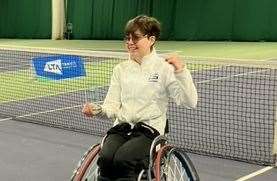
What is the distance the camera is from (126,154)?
2531 mm

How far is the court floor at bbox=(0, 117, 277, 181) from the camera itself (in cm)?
373

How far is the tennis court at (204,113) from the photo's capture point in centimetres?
412

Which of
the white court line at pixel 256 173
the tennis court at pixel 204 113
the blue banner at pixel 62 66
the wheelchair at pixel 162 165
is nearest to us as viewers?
the wheelchair at pixel 162 165

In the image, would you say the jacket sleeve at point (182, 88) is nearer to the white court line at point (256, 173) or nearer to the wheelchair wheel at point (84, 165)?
the wheelchair wheel at point (84, 165)

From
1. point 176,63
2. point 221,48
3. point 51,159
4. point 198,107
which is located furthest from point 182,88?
point 221,48

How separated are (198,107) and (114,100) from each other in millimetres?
3229

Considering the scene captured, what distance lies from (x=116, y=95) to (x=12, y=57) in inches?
443

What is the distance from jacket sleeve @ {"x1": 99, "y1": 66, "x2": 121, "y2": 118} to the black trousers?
5.6 inches

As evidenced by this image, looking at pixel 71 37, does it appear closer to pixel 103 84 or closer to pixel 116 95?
pixel 103 84

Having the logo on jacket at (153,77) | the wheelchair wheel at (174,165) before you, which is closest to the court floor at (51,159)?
the wheelchair wheel at (174,165)

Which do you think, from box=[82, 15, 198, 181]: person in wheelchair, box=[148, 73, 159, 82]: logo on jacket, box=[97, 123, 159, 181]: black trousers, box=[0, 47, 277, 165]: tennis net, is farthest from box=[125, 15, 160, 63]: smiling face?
box=[0, 47, 277, 165]: tennis net

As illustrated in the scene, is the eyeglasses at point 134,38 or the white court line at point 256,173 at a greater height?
the eyeglasses at point 134,38

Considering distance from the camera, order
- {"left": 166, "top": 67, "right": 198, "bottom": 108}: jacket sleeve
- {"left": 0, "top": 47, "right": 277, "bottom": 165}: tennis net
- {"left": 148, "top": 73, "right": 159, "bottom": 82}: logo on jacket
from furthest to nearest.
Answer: {"left": 0, "top": 47, "right": 277, "bottom": 165}: tennis net, {"left": 148, "top": 73, "right": 159, "bottom": 82}: logo on jacket, {"left": 166, "top": 67, "right": 198, "bottom": 108}: jacket sleeve

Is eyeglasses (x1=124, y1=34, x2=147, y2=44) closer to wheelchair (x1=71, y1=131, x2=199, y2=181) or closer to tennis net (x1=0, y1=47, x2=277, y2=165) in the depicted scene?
wheelchair (x1=71, y1=131, x2=199, y2=181)
